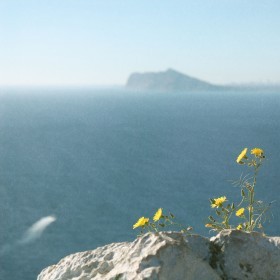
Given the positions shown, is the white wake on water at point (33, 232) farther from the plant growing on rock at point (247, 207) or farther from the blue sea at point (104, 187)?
the plant growing on rock at point (247, 207)

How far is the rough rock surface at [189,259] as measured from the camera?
10.4 ft

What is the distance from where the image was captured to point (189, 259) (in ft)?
10.7

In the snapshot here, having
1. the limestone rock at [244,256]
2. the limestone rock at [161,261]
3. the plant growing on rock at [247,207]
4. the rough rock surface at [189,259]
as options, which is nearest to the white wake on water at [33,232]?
the plant growing on rock at [247,207]

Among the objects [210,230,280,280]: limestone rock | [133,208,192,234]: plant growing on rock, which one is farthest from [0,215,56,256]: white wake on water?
[210,230,280,280]: limestone rock

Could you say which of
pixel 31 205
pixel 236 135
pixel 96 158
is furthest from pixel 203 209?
pixel 236 135

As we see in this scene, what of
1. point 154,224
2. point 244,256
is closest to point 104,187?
point 154,224

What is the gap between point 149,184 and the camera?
130375 mm

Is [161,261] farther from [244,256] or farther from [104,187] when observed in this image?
[104,187]

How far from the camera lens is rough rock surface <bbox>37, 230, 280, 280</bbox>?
3.17 metres

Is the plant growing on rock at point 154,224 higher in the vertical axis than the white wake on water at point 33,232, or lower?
higher

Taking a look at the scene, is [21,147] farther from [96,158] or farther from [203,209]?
[203,209]

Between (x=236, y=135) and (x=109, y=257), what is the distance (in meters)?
194

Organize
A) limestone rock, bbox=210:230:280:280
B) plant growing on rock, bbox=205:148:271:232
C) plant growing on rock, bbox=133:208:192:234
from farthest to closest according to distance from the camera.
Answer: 1. plant growing on rock, bbox=205:148:271:232
2. plant growing on rock, bbox=133:208:192:234
3. limestone rock, bbox=210:230:280:280

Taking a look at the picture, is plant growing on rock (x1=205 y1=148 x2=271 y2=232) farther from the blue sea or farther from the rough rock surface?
Answer: the blue sea
